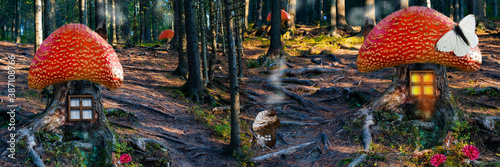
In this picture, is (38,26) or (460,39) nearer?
(460,39)

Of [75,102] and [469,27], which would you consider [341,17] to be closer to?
[469,27]

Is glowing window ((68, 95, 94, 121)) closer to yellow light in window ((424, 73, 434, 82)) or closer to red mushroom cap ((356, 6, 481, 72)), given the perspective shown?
red mushroom cap ((356, 6, 481, 72))

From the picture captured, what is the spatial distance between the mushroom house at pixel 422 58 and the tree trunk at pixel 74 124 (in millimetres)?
4884

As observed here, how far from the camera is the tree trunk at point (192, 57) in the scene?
10.7m

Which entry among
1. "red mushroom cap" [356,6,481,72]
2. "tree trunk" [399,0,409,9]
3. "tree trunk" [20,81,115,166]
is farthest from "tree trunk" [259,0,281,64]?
"tree trunk" [20,81,115,166]

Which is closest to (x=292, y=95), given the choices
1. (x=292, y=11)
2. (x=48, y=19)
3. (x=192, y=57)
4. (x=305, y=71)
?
(x=305, y=71)

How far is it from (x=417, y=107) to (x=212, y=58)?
7213 mm

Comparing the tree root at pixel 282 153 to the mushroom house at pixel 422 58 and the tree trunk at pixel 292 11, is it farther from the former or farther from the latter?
the tree trunk at pixel 292 11

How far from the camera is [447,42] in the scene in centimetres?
581

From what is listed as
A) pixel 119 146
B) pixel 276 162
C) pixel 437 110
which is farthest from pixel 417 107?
pixel 119 146

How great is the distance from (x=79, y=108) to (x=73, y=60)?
0.88m

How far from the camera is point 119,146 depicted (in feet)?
18.1

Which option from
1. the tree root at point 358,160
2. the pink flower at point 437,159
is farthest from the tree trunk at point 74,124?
the pink flower at point 437,159

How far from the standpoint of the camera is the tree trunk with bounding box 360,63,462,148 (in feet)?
21.9
